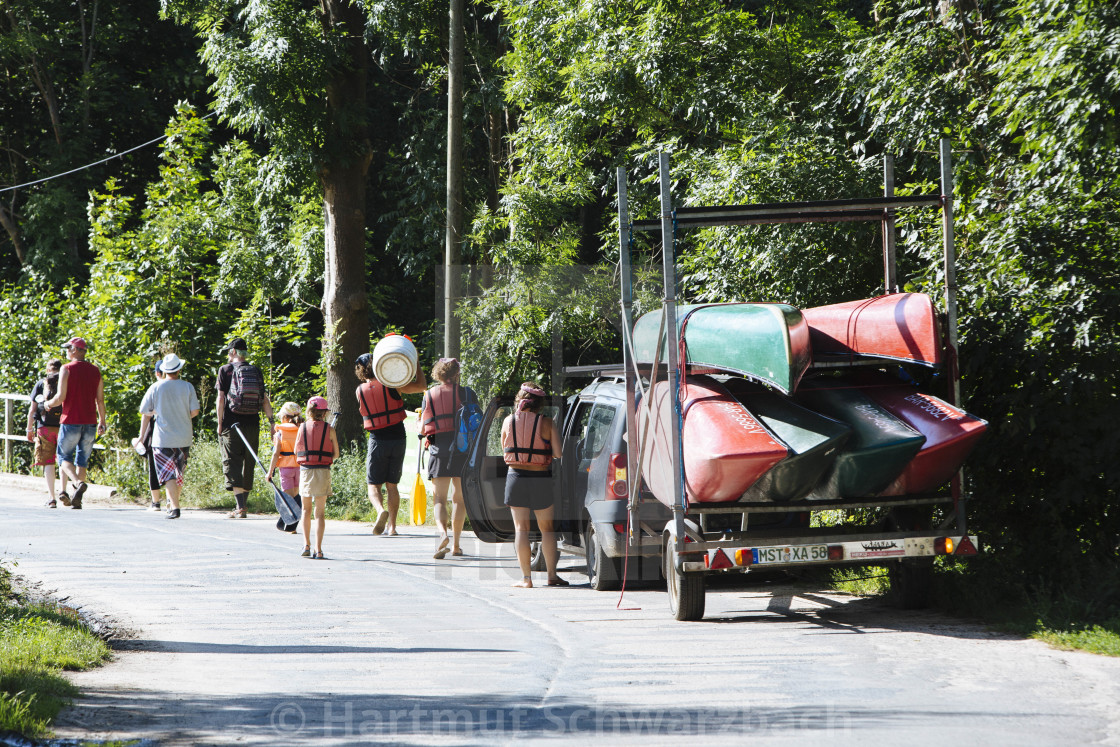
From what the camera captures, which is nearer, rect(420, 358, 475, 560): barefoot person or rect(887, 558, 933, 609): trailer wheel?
rect(887, 558, 933, 609): trailer wheel

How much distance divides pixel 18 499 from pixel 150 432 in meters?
2.68

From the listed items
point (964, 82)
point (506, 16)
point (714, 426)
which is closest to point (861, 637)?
point (714, 426)

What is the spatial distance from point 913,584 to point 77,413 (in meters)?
11.2

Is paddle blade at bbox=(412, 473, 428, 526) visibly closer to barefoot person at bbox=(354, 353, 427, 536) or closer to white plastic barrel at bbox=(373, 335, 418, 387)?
barefoot person at bbox=(354, 353, 427, 536)

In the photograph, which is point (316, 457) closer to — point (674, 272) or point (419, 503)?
point (419, 503)

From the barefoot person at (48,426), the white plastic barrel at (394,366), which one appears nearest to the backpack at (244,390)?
the white plastic barrel at (394,366)

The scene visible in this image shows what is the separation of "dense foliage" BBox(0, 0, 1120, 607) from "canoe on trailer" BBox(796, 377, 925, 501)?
3.57ft

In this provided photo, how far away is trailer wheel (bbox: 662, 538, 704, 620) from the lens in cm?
800

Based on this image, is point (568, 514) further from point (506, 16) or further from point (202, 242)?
point (202, 242)

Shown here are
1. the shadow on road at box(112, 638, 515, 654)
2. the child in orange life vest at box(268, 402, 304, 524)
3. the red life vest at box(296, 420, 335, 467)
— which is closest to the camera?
the shadow on road at box(112, 638, 515, 654)

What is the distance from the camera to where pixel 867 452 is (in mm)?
7480

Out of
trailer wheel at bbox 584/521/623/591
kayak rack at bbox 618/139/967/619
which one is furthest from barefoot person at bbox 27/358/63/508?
kayak rack at bbox 618/139/967/619

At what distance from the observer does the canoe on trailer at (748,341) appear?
7621 millimetres

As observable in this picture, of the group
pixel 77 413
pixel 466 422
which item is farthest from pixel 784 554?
pixel 77 413
